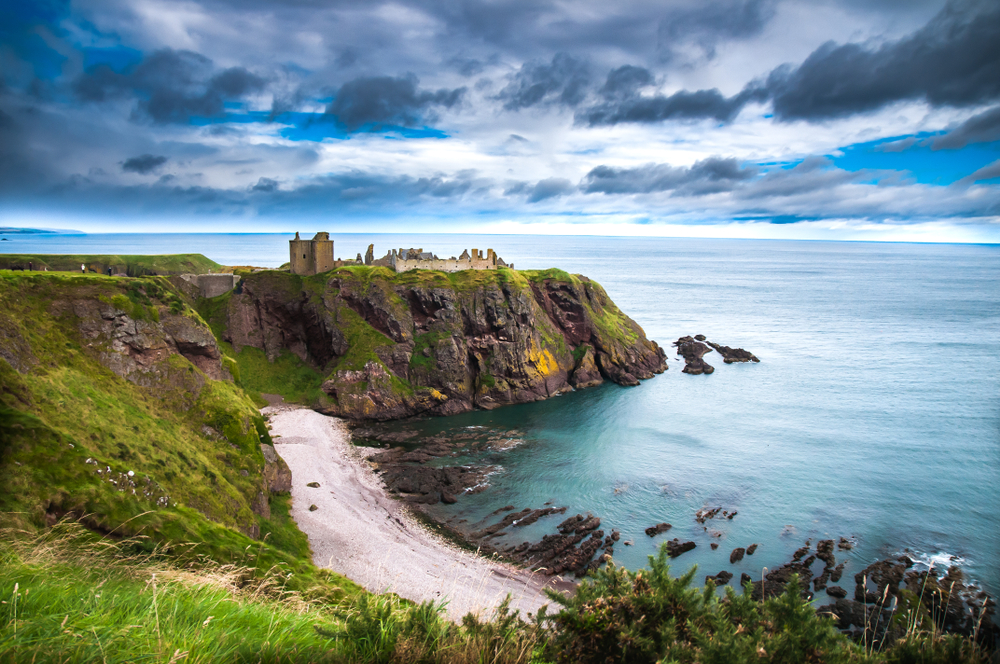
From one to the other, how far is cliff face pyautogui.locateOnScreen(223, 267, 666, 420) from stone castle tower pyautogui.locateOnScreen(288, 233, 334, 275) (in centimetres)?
281

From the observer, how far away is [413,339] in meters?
77.1

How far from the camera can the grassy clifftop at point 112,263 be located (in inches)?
3125

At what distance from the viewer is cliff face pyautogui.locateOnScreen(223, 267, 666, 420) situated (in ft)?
233

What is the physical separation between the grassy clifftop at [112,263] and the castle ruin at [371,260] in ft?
92.9

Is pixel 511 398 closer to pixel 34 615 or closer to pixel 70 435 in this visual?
pixel 70 435

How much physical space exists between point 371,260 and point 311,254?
34.9 ft

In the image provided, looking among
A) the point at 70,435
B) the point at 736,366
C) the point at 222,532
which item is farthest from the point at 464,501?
the point at 736,366

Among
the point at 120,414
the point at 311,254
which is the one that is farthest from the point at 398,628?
the point at 311,254

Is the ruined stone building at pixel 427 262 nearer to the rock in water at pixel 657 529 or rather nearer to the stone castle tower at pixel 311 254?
the stone castle tower at pixel 311 254

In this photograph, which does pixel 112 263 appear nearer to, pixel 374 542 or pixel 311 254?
pixel 311 254

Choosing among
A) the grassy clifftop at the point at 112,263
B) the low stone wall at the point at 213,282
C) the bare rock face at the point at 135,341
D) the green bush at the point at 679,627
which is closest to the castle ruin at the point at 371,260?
the low stone wall at the point at 213,282

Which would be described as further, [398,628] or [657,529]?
[657,529]

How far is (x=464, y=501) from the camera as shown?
153 ft

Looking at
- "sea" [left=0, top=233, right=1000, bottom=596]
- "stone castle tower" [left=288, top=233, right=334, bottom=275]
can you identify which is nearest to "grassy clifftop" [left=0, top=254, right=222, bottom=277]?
"stone castle tower" [left=288, top=233, right=334, bottom=275]
